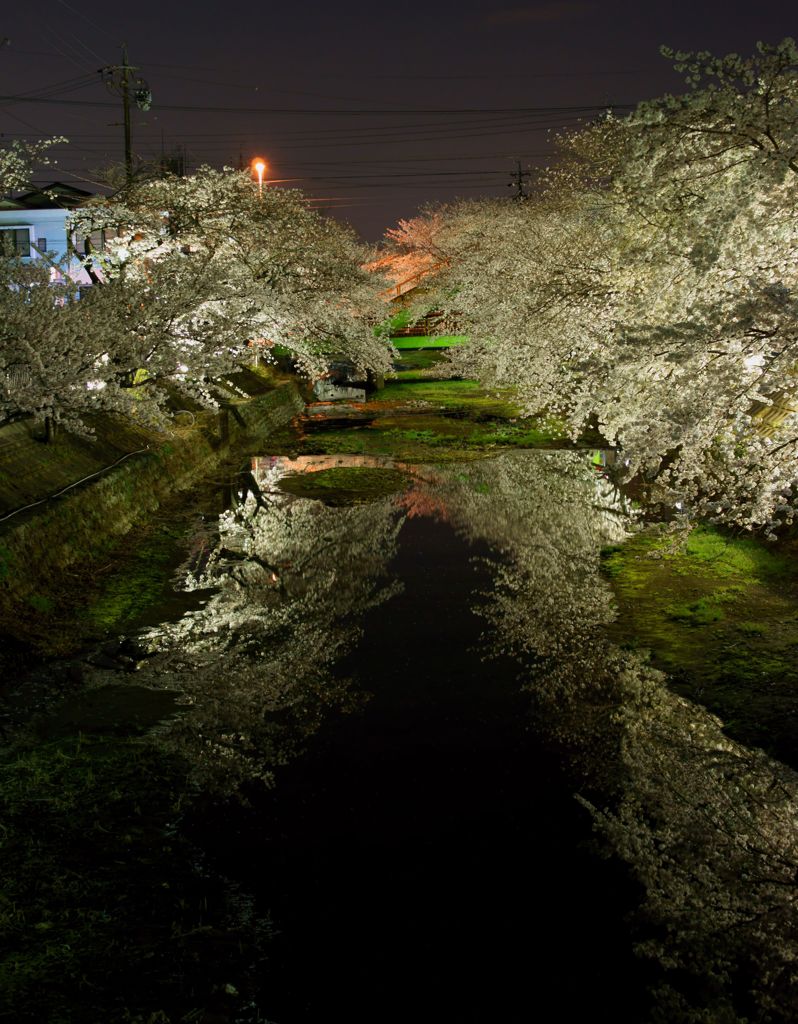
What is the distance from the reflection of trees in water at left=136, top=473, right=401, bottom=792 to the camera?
29.0ft

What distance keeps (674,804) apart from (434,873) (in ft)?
7.08

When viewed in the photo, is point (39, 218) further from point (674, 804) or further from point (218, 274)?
point (674, 804)

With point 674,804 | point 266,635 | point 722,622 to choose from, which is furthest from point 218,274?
point 674,804

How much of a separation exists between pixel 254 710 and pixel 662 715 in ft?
13.1

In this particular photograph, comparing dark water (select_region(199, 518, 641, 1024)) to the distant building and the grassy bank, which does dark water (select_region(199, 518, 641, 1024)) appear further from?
the distant building

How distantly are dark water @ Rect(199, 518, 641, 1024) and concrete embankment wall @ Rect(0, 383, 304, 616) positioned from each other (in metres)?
5.72

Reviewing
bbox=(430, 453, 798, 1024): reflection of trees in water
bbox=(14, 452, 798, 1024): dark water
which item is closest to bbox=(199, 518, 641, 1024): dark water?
bbox=(14, 452, 798, 1024): dark water

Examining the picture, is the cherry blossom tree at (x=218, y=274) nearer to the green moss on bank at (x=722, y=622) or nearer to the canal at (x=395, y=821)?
the canal at (x=395, y=821)

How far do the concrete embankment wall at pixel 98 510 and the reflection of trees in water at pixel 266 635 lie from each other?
182cm

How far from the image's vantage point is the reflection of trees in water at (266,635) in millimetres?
8852

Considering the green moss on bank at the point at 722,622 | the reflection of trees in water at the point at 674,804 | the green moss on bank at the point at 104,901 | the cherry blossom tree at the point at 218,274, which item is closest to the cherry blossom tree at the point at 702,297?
the green moss on bank at the point at 722,622

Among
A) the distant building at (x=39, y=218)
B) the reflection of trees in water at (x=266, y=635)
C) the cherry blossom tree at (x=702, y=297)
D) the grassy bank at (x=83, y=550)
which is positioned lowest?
the reflection of trees in water at (x=266, y=635)

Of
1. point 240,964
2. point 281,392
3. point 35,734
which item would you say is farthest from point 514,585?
point 281,392

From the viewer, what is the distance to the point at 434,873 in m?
6.74
